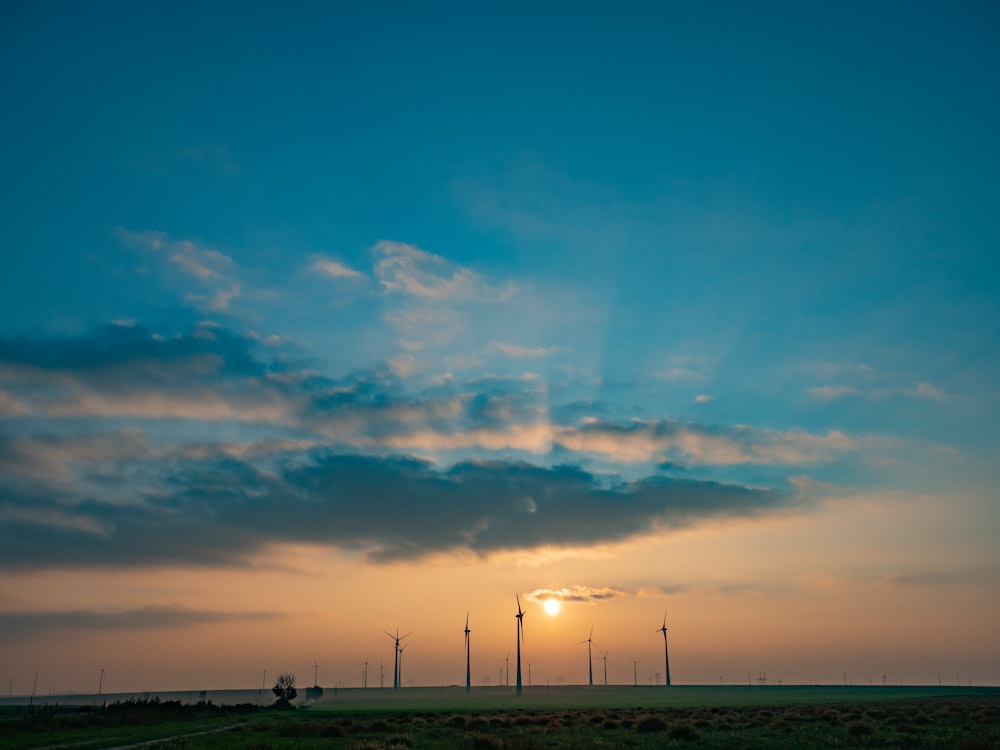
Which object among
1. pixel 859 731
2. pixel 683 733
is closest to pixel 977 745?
pixel 859 731

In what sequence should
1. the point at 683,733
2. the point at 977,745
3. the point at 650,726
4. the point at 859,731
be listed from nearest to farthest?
the point at 977,745 → the point at 859,731 → the point at 683,733 → the point at 650,726

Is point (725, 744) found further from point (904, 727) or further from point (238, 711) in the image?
point (238, 711)

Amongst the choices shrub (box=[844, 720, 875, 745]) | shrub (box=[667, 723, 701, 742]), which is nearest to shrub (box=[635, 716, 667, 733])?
shrub (box=[667, 723, 701, 742])

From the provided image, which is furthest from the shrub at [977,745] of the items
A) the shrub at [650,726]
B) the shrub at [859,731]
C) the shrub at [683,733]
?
the shrub at [650,726]

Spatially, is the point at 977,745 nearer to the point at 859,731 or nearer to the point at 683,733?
the point at 859,731

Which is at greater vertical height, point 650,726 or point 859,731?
point 859,731

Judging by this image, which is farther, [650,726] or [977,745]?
[650,726]

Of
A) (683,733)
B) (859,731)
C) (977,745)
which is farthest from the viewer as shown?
(683,733)

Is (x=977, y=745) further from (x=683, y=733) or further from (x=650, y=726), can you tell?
(x=650, y=726)

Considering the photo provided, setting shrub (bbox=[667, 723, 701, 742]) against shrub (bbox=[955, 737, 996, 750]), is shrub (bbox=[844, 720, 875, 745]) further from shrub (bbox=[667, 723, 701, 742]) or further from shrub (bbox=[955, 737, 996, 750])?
shrub (bbox=[667, 723, 701, 742])

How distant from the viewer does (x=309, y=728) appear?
7281 centimetres

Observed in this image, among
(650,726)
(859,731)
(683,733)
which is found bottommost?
(650,726)

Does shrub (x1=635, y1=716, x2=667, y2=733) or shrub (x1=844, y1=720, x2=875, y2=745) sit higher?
shrub (x1=844, y1=720, x2=875, y2=745)

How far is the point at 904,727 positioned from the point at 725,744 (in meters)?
19.3
